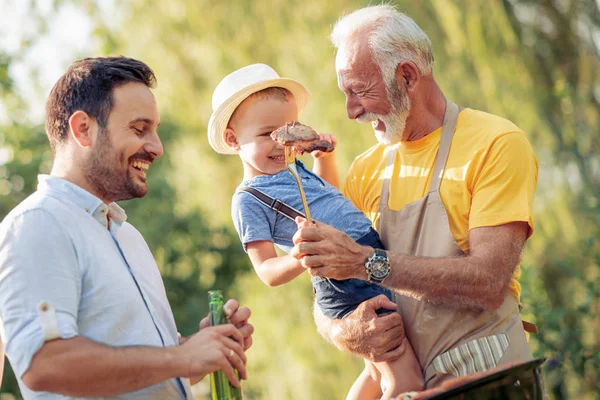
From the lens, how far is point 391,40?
332 centimetres

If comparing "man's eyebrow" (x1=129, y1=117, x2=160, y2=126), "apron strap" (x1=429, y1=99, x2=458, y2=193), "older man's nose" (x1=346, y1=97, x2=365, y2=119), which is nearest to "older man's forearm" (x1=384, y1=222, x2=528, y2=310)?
"apron strap" (x1=429, y1=99, x2=458, y2=193)

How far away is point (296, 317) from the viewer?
9.45 metres

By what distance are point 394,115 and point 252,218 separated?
67cm

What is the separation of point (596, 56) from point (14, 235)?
6668 millimetres

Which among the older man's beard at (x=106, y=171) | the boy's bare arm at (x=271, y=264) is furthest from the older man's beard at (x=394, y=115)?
the older man's beard at (x=106, y=171)

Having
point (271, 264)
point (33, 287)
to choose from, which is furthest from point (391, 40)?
point (33, 287)

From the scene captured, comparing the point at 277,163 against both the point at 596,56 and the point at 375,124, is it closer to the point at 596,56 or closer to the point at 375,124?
the point at 375,124

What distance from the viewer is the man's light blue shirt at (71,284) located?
2.29 m

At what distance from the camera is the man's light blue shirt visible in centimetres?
229

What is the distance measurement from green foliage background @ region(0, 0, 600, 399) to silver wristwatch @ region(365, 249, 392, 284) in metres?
3.22

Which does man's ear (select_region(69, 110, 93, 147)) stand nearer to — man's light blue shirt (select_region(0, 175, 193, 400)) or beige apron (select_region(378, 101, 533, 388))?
man's light blue shirt (select_region(0, 175, 193, 400))

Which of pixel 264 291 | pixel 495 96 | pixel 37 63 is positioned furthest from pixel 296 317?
pixel 37 63

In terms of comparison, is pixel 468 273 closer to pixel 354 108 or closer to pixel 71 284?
pixel 354 108

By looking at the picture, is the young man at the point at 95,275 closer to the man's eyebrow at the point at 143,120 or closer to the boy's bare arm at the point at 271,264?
the man's eyebrow at the point at 143,120
